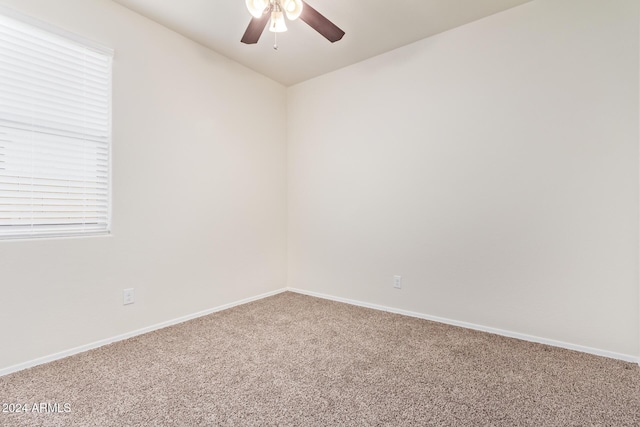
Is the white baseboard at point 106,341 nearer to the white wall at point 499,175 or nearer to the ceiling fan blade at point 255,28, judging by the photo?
the white wall at point 499,175

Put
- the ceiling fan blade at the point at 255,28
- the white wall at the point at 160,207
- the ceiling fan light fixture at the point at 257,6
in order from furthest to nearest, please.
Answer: the white wall at the point at 160,207 → the ceiling fan blade at the point at 255,28 → the ceiling fan light fixture at the point at 257,6

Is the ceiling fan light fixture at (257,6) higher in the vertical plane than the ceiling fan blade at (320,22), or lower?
higher

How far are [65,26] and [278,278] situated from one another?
2.89 m

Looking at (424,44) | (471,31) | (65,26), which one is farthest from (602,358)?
(65,26)

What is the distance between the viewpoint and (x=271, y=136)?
3674 mm

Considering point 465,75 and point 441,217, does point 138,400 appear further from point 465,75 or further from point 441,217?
point 465,75

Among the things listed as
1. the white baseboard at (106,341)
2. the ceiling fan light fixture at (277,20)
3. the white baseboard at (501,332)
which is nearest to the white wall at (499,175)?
the white baseboard at (501,332)

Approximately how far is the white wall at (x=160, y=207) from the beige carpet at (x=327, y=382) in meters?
0.31

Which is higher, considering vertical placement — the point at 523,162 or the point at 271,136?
the point at 271,136

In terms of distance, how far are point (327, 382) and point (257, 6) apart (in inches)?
85.0

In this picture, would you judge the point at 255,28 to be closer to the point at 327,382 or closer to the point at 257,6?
the point at 257,6

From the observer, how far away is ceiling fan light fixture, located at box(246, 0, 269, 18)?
1768 millimetres

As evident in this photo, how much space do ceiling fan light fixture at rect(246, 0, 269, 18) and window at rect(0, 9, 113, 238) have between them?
1234 millimetres

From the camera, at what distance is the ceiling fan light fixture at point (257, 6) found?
177cm
